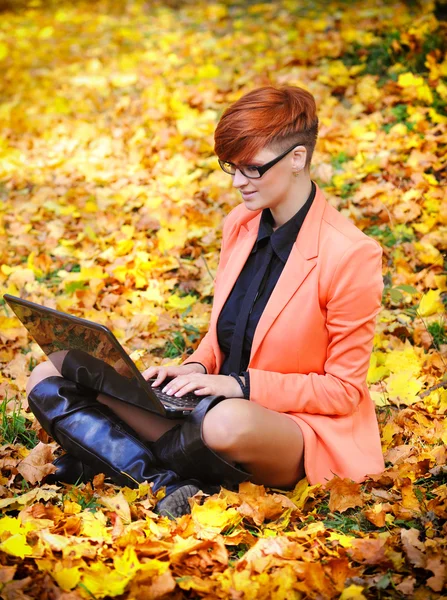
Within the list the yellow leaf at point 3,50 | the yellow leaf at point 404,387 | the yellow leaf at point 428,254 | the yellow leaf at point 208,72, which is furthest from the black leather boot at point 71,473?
the yellow leaf at point 3,50

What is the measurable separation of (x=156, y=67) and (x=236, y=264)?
4968 mm

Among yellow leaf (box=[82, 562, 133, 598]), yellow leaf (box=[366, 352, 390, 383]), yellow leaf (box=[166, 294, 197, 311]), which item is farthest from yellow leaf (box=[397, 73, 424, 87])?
yellow leaf (box=[82, 562, 133, 598])

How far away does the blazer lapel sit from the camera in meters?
2.53

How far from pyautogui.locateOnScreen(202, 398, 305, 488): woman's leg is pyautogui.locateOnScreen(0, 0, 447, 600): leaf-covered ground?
10 cm

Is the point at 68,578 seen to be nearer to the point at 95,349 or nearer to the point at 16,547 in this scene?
the point at 16,547

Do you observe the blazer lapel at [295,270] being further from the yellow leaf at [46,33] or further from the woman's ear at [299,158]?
the yellow leaf at [46,33]

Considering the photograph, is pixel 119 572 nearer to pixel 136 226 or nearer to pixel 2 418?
pixel 2 418

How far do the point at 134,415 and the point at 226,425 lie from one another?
1.65ft

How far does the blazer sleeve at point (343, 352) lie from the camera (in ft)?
8.02

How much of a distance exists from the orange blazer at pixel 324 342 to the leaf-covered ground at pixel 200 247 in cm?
13

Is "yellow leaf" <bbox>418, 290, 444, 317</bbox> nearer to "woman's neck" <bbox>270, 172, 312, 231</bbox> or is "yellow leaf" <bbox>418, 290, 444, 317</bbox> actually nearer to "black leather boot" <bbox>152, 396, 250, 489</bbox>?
"woman's neck" <bbox>270, 172, 312, 231</bbox>

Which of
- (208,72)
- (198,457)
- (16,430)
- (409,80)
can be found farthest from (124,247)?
(208,72)

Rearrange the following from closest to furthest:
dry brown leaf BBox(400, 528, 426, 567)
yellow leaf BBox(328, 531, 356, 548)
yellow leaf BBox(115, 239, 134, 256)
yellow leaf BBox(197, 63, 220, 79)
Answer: dry brown leaf BBox(400, 528, 426, 567) → yellow leaf BBox(328, 531, 356, 548) → yellow leaf BBox(115, 239, 134, 256) → yellow leaf BBox(197, 63, 220, 79)

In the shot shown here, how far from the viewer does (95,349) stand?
2.37 meters
